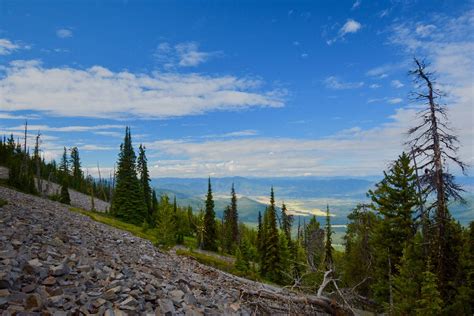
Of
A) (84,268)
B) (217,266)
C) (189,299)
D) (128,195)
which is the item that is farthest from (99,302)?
(128,195)

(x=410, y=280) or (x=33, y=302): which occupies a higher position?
(x=33, y=302)

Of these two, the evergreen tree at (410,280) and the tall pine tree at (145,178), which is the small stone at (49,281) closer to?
the evergreen tree at (410,280)

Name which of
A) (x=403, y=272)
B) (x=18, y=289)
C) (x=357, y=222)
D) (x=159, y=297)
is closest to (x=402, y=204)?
(x=403, y=272)

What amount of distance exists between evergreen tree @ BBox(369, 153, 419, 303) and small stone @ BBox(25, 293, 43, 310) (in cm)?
2516

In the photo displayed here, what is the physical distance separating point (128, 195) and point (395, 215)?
178 ft

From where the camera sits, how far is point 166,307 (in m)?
10.5

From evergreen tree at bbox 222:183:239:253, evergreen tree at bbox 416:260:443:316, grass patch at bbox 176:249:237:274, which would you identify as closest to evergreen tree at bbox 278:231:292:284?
grass patch at bbox 176:249:237:274

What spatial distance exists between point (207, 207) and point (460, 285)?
5418cm

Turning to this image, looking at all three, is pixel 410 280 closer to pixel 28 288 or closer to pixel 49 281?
pixel 49 281

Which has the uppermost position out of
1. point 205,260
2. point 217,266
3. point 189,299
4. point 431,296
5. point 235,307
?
point 189,299

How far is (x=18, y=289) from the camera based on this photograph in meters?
8.96

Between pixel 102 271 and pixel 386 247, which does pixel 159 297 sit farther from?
pixel 386 247

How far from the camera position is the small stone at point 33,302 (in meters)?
8.18

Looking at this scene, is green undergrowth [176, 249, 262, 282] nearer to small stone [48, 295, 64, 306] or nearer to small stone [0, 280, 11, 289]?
small stone [48, 295, 64, 306]
